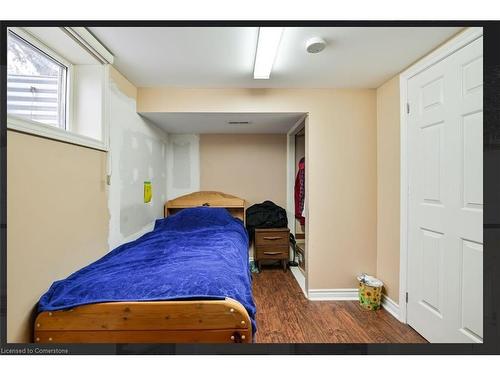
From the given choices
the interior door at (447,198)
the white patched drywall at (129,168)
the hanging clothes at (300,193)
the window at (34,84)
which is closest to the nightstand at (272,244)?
the hanging clothes at (300,193)

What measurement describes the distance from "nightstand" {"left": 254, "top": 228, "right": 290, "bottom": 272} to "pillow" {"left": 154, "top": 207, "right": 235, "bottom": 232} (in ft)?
1.71

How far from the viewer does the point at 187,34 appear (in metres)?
1.41

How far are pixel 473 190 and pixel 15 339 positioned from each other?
2285mm

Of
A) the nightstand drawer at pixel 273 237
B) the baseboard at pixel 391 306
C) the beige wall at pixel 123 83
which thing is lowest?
the baseboard at pixel 391 306

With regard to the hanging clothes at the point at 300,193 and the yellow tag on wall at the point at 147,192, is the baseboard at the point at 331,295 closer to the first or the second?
the hanging clothes at the point at 300,193

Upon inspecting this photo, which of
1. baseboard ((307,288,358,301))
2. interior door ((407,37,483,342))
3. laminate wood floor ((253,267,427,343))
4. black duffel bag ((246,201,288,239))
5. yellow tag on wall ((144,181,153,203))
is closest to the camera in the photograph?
interior door ((407,37,483,342))

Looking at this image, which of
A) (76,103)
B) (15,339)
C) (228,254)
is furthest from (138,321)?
(76,103)

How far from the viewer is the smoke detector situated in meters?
1.43

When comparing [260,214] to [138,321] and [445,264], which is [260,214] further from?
[138,321]

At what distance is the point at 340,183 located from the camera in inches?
93.2

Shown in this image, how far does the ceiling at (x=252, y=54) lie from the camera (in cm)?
140

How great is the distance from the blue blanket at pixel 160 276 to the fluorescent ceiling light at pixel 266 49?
1.34 m

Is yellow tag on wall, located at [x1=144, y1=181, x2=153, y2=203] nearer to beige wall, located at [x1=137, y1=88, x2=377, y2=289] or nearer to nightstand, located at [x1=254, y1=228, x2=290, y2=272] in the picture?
nightstand, located at [x1=254, y1=228, x2=290, y2=272]

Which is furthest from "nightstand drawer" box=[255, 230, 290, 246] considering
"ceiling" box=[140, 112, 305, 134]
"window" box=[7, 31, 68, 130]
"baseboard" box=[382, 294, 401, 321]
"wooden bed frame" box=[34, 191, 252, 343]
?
"window" box=[7, 31, 68, 130]
